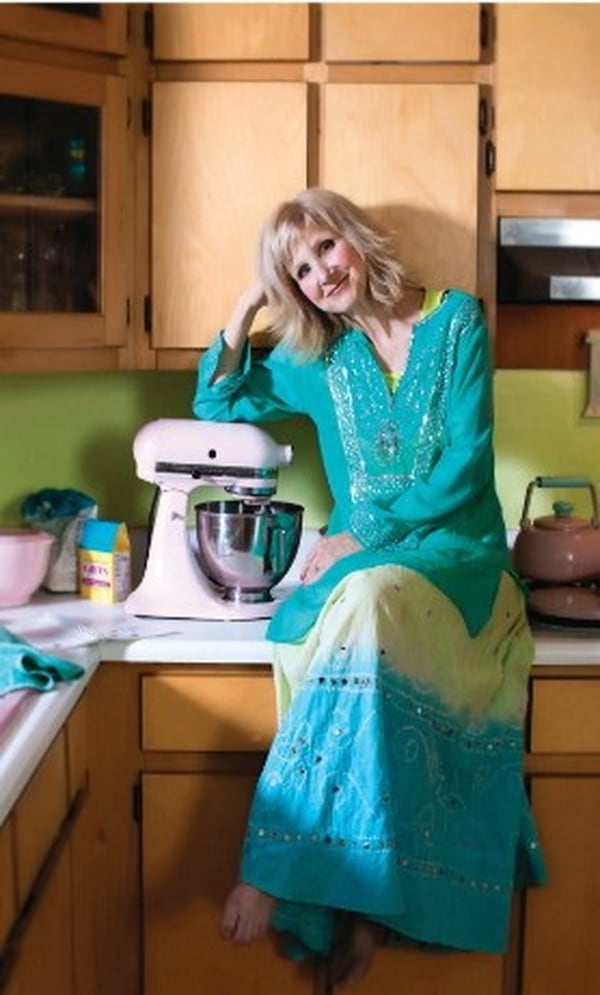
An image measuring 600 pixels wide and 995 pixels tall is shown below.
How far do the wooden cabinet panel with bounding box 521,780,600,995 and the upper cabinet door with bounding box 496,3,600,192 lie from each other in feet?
3.35

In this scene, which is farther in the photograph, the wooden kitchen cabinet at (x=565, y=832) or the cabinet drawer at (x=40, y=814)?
the wooden kitchen cabinet at (x=565, y=832)

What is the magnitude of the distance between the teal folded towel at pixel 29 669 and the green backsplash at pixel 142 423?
774 millimetres

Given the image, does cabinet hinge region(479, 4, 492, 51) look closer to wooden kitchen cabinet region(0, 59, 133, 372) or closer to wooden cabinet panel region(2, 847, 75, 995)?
wooden kitchen cabinet region(0, 59, 133, 372)

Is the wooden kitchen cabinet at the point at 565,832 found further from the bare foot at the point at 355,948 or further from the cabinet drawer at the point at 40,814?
the cabinet drawer at the point at 40,814

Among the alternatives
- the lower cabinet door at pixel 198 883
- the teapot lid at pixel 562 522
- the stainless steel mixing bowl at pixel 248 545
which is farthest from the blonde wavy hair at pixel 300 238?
the lower cabinet door at pixel 198 883

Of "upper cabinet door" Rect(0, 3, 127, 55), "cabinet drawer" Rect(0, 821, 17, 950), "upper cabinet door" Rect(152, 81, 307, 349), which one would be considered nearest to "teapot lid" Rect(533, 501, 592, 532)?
"upper cabinet door" Rect(152, 81, 307, 349)

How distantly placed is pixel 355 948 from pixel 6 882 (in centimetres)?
77

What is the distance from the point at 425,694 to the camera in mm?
2145

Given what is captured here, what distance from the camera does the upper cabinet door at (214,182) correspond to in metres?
2.48

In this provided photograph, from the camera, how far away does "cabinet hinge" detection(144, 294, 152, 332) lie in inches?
99.8

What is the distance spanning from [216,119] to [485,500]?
→ 31.2 inches

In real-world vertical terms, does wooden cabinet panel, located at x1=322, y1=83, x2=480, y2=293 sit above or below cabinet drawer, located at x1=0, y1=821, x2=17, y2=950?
above

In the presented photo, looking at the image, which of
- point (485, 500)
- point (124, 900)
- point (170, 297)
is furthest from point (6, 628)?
point (485, 500)

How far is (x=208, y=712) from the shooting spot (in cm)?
229
